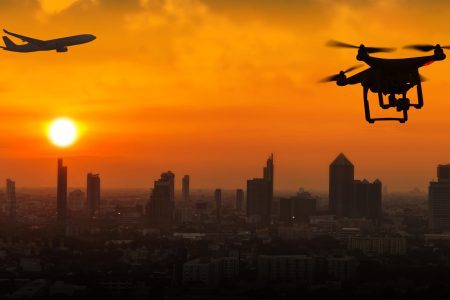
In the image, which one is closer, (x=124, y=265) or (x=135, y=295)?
(x=135, y=295)

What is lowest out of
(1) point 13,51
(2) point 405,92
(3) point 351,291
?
(3) point 351,291

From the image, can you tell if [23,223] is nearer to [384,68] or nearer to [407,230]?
[407,230]

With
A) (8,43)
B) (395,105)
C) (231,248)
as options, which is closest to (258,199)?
(231,248)

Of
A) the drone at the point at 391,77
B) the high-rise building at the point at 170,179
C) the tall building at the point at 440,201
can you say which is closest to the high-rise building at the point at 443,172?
the tall building at the point at 440,201

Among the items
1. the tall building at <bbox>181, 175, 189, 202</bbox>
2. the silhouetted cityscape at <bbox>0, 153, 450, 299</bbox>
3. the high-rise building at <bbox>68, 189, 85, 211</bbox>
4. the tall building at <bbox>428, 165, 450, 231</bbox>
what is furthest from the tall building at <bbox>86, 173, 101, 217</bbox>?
the tall building at <bbox>428, 165, 450, 231</bbox>

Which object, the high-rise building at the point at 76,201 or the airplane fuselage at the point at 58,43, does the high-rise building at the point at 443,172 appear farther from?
the airplane fuselage at the point at 58,43

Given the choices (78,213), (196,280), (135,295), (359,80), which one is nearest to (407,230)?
(78,213)
